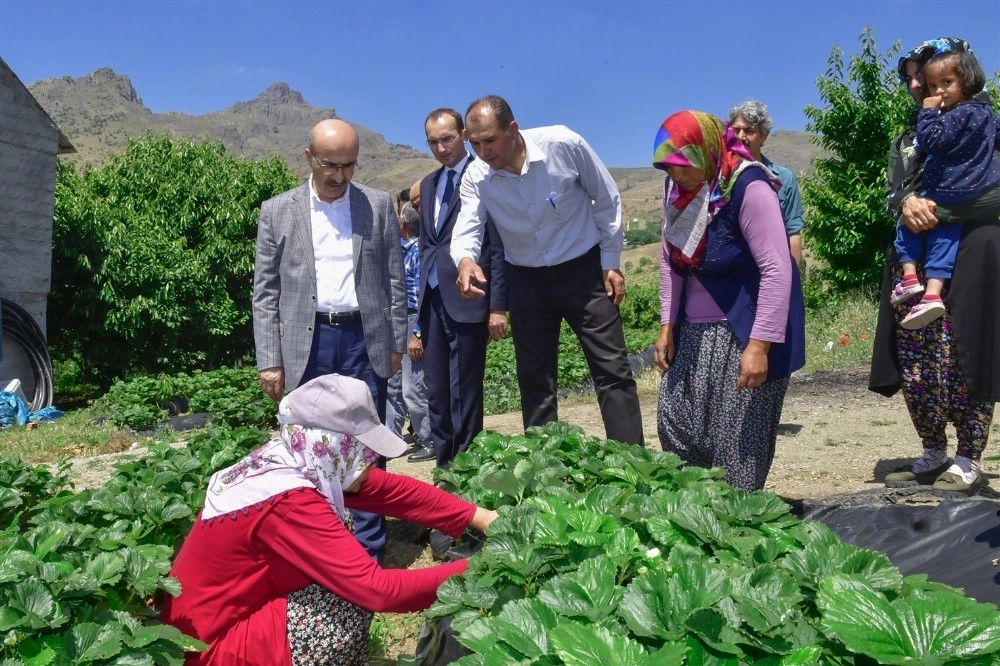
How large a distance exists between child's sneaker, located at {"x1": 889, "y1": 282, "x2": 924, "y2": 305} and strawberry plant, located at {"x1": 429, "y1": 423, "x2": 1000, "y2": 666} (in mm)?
1843

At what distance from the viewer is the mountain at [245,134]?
115 m

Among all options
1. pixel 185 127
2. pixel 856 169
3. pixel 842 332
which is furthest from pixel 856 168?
pixel 185 127

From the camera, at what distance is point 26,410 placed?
1076 centimetres

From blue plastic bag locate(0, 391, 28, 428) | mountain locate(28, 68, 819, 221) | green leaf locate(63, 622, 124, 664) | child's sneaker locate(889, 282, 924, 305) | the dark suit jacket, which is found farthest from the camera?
mountain locate(28, 68, 819, 221)

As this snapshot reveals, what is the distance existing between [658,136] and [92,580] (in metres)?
2.24

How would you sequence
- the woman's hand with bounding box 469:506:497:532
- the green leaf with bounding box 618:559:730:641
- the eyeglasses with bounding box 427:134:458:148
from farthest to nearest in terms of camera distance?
1. the eyeglasses with bounding box 427:134:458:148
2. the woman's hand with bounding box 469:506:497:532
3. the green leaf with bounding box 618:559:730:641

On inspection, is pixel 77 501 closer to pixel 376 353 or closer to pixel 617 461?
pixel 376 353

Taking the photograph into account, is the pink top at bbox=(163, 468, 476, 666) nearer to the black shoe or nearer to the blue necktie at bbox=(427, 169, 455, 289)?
the blue necktie at bbox=(427, 169, 455, 289)

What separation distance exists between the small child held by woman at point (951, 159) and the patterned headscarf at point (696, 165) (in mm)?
1082

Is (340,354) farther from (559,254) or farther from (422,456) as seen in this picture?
(422,456)

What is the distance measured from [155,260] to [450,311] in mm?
10990

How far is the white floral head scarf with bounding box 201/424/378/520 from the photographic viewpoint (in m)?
2.14

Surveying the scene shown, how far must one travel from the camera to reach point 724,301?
3.14 meters

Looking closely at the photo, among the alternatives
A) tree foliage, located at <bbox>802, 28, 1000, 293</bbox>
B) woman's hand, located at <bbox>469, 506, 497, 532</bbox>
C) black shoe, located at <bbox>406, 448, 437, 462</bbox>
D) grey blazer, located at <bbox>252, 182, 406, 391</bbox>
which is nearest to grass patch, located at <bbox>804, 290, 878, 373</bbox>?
tree foliage, located at <bbox>802, 28, 1000, 293</bbox>
